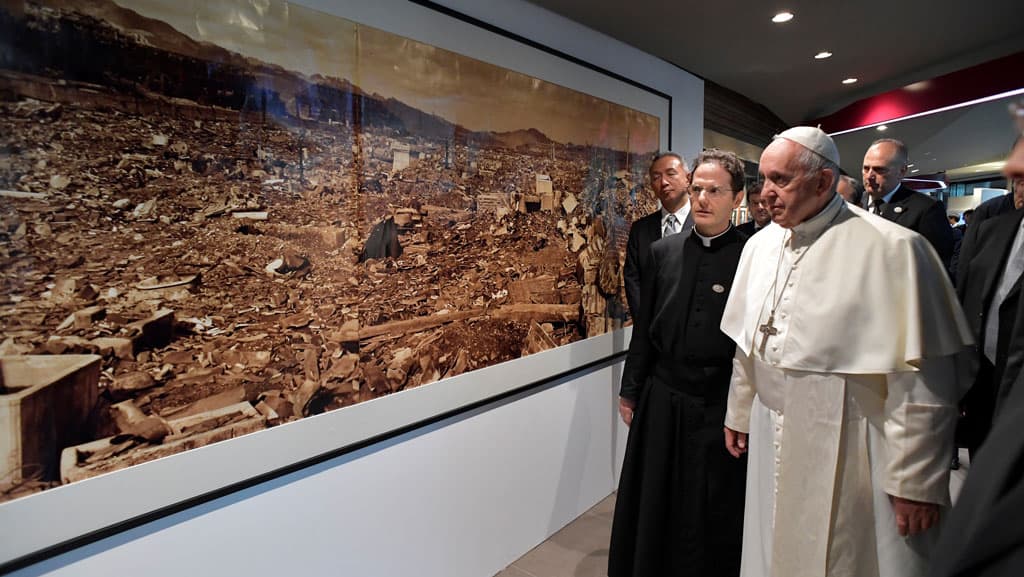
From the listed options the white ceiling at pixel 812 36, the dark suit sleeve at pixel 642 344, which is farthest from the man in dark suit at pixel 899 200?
the dark suit sleeve at pixel 642 344

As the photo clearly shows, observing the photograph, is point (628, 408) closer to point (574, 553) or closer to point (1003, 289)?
point (574, 553)

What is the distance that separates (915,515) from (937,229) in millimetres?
2517

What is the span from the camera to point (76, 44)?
121 cm

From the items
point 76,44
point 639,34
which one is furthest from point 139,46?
Answer: point 639,34

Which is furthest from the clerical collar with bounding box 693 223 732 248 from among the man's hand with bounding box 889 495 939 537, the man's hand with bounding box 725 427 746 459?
the man's hand with bounding box 889 495 939 537

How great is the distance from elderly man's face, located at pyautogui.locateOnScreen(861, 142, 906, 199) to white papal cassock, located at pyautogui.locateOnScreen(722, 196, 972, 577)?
2.18m

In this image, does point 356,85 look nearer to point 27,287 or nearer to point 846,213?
point 27,287

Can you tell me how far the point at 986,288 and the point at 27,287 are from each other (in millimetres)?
2959

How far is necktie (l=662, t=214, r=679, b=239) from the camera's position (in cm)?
305

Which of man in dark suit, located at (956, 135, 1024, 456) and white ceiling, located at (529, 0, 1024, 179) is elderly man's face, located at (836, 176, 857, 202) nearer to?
white ceiling, located at (529, 0, 1024, 179)

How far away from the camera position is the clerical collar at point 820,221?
1614 millimetres

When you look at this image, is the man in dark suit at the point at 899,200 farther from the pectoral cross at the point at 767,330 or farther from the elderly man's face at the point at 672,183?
the pectoral cross at the point at 767,330

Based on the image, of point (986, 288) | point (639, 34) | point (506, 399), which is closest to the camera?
point (986, 288)

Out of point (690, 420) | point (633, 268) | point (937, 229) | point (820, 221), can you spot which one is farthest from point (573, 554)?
point (937, 229)
